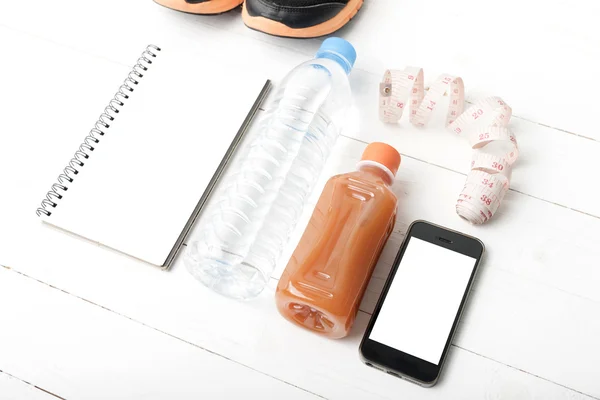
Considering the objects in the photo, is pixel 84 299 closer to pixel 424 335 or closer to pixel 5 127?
pixel 5 127

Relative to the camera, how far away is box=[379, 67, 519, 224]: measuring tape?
93cm

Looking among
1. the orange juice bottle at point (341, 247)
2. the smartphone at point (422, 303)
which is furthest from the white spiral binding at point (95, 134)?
the smartphone at point (422, 303)

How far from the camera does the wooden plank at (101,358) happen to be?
0.90 metres

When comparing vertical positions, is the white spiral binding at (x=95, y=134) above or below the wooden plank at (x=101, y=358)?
above

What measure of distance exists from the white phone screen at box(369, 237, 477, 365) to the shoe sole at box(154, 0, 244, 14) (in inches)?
19.4

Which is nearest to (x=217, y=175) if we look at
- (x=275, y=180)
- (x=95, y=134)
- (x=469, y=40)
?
(x=275, y=180)

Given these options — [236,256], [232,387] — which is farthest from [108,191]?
[232,387]

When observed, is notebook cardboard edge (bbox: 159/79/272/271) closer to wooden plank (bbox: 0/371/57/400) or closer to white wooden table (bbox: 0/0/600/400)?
white wooden table (bbox: 0/0/600/400)

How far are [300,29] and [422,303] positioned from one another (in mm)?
460

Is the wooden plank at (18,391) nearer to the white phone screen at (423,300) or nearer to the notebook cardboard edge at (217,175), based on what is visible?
the notebook cardboard edge at (217,175)

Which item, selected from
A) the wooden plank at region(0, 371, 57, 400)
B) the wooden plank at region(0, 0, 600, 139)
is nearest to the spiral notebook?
the wooden plank at region(0, 0, 600, 139)

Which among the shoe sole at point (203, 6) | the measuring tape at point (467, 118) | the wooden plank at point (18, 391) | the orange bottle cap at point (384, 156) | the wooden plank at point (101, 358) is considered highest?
the shoe sole at point (203, 6)

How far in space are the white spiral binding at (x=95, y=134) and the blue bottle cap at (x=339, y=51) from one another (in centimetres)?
28

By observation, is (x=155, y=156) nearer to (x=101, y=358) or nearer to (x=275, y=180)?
(x=275, y=180)
